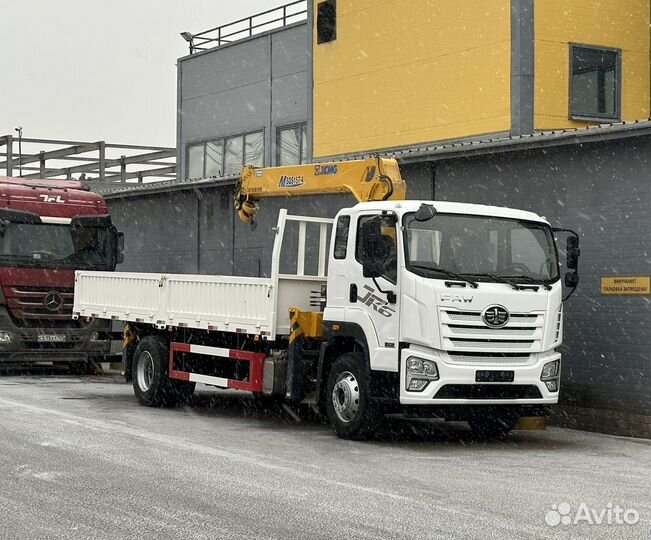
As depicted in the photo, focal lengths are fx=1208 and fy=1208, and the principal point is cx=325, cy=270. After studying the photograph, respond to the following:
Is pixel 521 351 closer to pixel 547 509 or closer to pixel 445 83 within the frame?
pixel 547 509

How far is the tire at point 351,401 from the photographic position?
13453 millimetres

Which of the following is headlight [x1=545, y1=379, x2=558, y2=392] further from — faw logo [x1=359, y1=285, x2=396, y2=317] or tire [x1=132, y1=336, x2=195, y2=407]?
tire [x1=132, y1=336, x2=195, y2=407]

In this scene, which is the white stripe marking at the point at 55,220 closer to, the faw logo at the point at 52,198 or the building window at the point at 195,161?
the faw logo at the point at 52,198

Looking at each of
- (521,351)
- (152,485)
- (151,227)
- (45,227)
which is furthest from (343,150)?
(152,485)

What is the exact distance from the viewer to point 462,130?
24000 mm

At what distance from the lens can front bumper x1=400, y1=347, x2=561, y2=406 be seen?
13.1m

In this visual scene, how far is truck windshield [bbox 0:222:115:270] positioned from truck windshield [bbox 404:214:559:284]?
10.6 metres

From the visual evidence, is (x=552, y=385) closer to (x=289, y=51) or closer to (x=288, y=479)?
(x=288, y=479)

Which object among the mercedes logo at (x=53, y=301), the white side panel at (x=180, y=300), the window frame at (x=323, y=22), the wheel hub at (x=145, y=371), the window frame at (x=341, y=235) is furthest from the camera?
the window frame at (x=323, y=22)

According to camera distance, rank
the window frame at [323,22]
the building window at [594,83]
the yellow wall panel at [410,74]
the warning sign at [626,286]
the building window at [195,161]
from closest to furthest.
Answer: the warning sign at [626,286] < the yellow wall panel at [410,74] < the building window at [594,83] < the window frame at [323,22] < the building window at [195,161]

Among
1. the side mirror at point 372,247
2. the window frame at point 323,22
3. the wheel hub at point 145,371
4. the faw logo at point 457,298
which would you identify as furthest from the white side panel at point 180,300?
the window frame at point 323,22

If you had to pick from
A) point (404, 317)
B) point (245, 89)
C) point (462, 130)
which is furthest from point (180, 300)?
point (245, 89)

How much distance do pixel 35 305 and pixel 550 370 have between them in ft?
36.6

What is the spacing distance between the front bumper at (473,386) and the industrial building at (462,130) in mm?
2573
